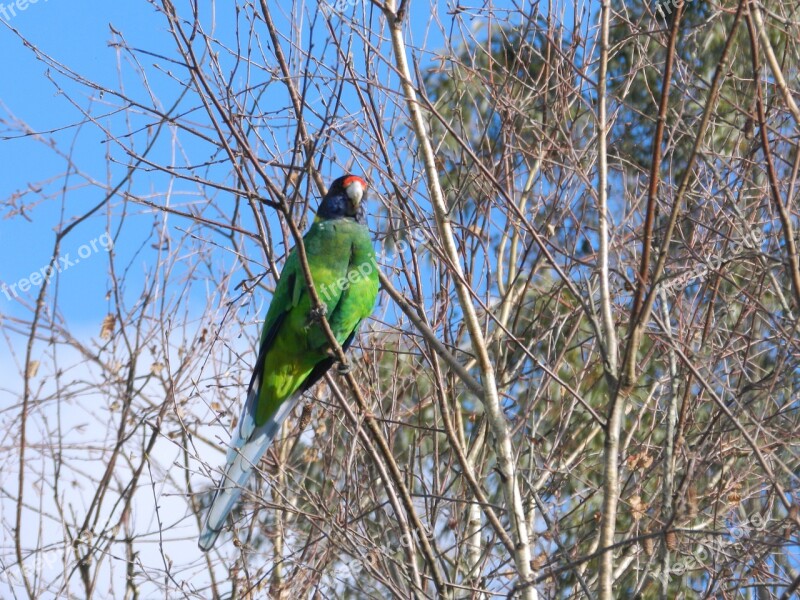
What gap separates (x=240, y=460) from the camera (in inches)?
178

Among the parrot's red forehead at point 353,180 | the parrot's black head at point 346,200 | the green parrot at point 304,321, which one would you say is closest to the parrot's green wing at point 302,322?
the green parrot at point 304,321

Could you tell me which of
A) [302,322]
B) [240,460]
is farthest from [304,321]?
[240,460]

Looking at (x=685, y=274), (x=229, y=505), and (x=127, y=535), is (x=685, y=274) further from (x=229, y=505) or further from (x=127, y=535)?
(x=127, y=535)

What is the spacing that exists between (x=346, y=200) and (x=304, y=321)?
83 centimetres

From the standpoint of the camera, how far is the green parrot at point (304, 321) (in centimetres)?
472

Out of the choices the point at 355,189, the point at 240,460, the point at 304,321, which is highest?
the point at 355,189

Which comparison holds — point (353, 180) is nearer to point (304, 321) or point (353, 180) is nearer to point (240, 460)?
point (304, 321)

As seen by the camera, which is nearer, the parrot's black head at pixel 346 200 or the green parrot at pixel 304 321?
the green parrot at pixel 304 321

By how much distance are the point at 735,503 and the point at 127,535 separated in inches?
148

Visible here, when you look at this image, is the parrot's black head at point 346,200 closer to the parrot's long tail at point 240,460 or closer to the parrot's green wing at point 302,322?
the parrot's green wing at point 302,322

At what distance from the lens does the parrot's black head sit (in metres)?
5.07

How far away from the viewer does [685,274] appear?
4141mm

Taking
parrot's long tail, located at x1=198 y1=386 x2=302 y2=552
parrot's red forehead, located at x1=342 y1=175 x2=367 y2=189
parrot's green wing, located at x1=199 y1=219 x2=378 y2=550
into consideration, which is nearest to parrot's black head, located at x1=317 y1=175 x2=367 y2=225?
parrot's red forehead, located at x1=342 y1=175 x2=367 y2=189

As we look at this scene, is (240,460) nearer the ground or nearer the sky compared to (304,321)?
nearer the ground
